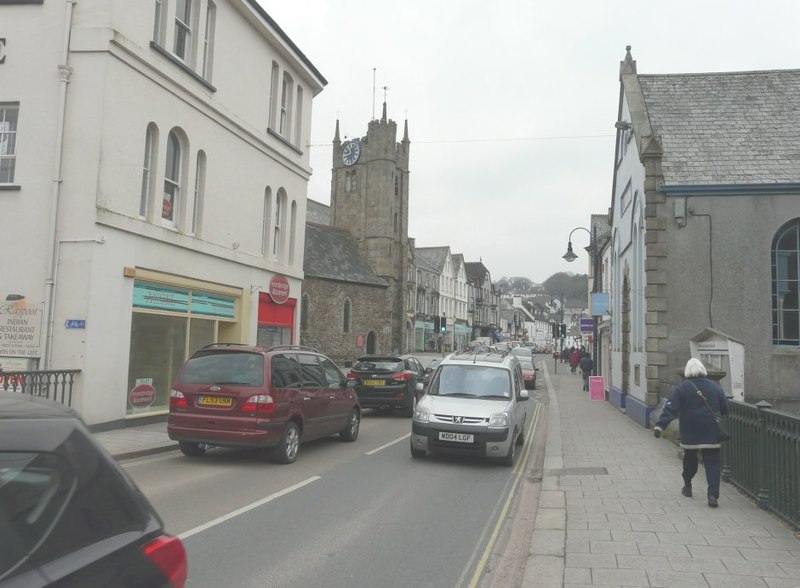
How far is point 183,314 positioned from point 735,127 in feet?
47.3

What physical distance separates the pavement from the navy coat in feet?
2.52

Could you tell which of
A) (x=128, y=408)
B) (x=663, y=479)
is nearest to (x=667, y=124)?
(x=663, y=479)

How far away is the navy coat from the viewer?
7285 millimetres

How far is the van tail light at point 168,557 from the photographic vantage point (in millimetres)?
2338

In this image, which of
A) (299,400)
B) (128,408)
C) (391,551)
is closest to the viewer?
(391,551)

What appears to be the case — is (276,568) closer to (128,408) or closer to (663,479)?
(663,479)

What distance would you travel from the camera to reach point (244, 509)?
6891 mm

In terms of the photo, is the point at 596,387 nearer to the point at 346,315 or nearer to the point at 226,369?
the point at 226,369

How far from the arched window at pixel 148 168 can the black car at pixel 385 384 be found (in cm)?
695

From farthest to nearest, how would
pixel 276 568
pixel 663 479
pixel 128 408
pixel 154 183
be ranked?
pixel 154 183 → pixel 128 408 → pixel 663 479 → pixel 276 568

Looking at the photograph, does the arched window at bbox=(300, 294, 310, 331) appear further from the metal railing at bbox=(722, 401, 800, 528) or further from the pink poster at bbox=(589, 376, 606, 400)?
the metal railing at bbox=(722, 401, 800, 528)

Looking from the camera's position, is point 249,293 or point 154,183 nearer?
point 154,183

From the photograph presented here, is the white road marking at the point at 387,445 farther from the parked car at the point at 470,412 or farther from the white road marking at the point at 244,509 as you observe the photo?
the white road marking at the point at 244,509

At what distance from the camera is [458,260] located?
286ft
